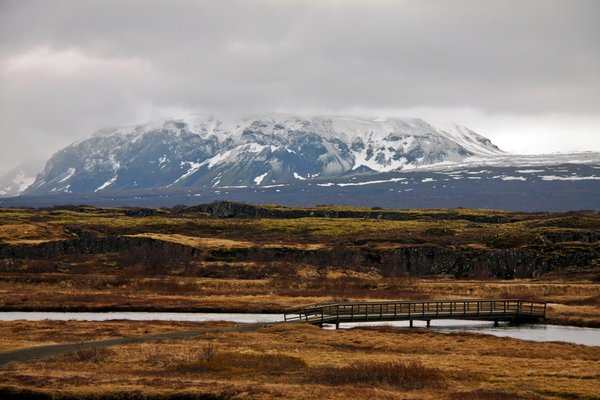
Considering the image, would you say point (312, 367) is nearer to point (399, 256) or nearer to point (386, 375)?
point (386, 375)

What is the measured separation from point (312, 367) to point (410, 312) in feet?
102

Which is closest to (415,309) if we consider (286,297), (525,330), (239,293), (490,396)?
(525,330)

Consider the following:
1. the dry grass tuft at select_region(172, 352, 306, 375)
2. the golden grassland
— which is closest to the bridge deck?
the golden grassland

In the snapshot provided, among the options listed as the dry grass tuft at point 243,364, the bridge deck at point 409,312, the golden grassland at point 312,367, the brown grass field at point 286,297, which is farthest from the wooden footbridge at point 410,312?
the dry grass tuft at point 243,364

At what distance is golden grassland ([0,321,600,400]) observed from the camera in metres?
40.5

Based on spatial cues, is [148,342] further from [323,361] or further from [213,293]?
[213,293]

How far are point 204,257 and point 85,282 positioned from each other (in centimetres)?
3364

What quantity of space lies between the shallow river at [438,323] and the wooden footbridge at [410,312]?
1202 millimetres

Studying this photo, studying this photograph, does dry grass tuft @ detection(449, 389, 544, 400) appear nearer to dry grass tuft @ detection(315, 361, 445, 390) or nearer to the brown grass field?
the brown grass field

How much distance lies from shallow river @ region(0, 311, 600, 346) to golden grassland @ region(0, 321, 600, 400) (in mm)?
8071

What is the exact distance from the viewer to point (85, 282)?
113188 millimetres

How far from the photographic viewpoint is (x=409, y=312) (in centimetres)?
7700

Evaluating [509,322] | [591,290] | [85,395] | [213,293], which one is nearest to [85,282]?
[213,293]

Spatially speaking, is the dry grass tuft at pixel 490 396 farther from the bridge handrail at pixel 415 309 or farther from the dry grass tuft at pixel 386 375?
the bridge handrail at pixel 415 309
